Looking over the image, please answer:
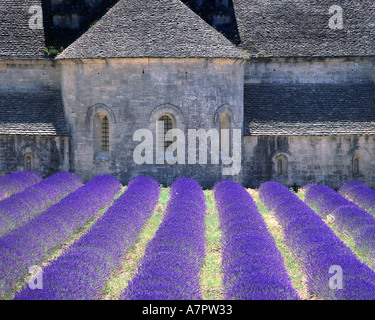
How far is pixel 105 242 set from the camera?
387 inches

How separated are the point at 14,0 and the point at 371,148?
56.3 ft

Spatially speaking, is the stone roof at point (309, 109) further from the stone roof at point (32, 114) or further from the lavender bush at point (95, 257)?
the lavender bush at point (95, 257)

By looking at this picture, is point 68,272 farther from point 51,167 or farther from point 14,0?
point 14,0

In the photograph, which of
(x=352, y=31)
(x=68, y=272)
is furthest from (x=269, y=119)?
(x=68, y=272)

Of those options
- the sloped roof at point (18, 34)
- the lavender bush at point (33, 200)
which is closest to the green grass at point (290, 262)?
the lavender bush at point (33, 200)

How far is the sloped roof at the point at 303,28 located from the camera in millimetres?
21438

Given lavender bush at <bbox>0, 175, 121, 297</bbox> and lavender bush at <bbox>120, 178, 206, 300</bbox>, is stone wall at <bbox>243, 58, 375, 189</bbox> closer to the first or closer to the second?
lavender bush at <bbox>0, 175, 121, 297</bbox>

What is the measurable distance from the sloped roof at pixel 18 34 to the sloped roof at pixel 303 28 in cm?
886

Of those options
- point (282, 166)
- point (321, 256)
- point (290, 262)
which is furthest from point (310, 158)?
point (321, 256)

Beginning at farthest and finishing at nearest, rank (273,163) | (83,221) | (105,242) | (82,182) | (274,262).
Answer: (273,163)
(82,182)
(83,221)
(105,242)
(274,262)

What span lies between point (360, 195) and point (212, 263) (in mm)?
8016

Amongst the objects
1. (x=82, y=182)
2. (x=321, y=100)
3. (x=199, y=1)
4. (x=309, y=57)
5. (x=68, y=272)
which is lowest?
(x=82, y=182)

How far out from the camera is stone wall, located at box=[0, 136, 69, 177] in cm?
1986

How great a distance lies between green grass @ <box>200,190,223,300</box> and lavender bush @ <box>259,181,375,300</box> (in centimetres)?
160
